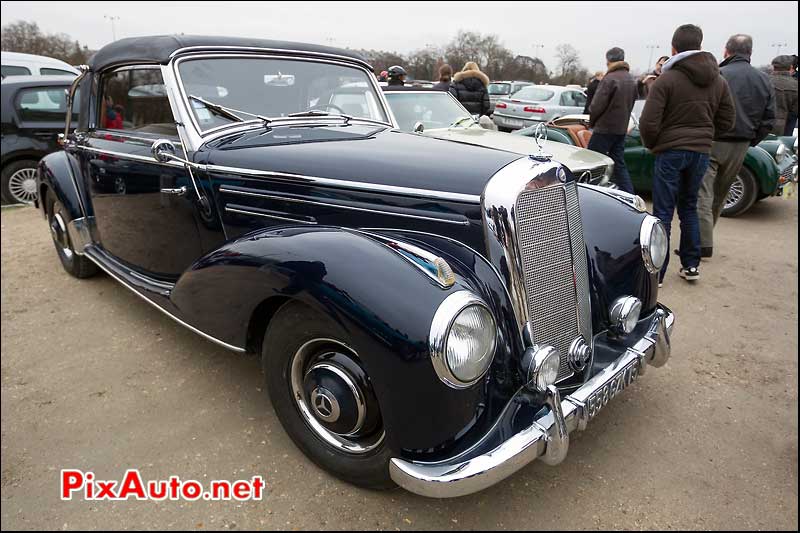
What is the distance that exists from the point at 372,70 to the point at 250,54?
3.40 ft

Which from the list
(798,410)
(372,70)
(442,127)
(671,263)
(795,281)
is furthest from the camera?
(442,127)

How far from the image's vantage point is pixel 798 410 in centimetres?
269

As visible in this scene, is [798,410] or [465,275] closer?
[465,275]

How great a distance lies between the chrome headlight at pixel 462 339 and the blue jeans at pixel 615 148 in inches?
195

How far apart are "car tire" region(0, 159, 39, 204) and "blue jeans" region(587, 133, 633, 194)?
7583 millimetres

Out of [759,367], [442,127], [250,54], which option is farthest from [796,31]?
[442,127]

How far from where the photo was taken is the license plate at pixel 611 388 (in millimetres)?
2014

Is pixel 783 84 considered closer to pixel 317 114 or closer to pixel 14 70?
pixel 317 114

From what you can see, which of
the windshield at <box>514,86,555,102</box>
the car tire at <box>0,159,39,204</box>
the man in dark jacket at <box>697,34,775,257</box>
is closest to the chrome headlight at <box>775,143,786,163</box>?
the man in dark jacket at <box>697,34,775,257</box>

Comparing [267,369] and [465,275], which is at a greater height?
[465,275]

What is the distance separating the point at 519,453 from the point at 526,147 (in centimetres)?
395

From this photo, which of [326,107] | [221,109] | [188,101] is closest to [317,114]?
[326,107]

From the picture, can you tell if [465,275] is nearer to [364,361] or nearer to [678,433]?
[364,361]

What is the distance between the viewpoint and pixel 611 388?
2119 mm
